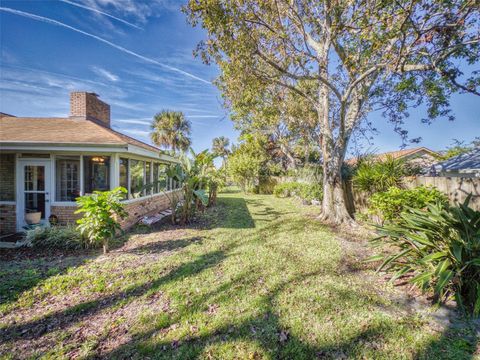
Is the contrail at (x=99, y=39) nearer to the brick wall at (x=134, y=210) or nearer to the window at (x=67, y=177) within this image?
the window at (x=67, y=177)

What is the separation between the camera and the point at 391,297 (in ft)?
11.7

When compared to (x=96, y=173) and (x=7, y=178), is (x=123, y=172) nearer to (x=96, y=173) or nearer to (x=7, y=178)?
(x=96, y=173)

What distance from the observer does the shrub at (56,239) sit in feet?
20.0

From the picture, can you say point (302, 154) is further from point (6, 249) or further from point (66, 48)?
point (6, 249)

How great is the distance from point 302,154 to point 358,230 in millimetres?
17242

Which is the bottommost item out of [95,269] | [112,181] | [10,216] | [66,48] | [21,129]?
[95,269]

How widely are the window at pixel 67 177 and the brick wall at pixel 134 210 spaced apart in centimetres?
42

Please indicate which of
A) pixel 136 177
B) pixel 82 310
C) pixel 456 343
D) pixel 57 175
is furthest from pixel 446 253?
pixel 57 175

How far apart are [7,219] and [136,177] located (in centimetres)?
430

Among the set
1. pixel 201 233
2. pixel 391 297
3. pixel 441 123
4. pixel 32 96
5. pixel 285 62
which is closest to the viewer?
pixel 391 297

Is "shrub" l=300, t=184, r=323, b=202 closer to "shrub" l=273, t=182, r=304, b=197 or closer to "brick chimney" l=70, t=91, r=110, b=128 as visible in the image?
"shrub" l=273, t=182, r=304, b=197

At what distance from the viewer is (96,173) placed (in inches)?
316

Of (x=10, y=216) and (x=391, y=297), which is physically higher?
(x=10, y=216)

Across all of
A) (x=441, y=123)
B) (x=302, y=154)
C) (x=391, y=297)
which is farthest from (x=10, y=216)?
(x=302, y=154)
